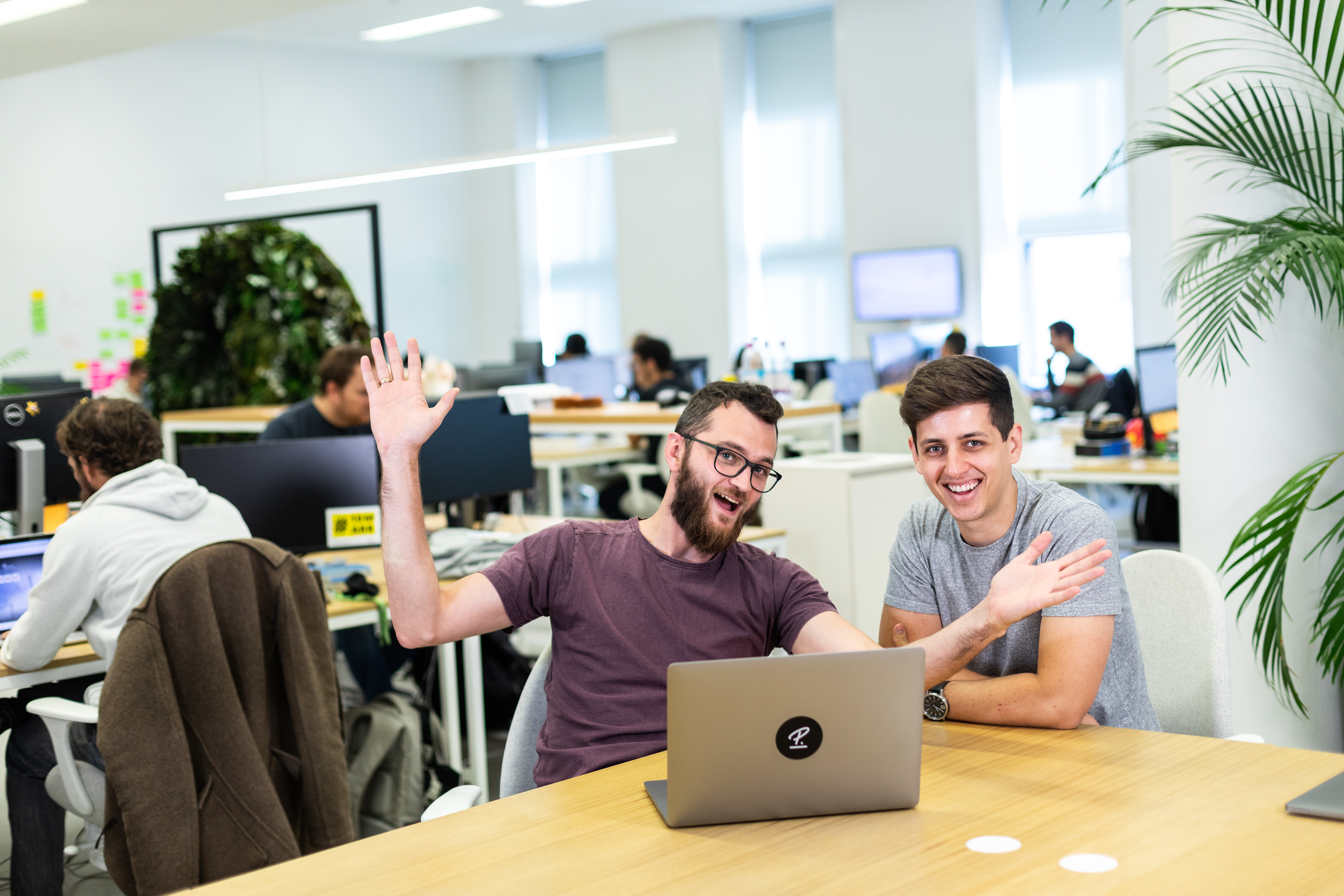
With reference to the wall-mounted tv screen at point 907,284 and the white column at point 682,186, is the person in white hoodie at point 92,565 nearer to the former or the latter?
the wall-mounted tv screen at point 907,284

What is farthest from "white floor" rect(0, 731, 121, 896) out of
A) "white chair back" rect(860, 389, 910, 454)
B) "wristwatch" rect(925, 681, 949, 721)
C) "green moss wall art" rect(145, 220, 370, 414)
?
"white chair back" rect(860, 389, 910, 454)

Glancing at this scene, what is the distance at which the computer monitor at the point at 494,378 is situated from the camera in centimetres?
745

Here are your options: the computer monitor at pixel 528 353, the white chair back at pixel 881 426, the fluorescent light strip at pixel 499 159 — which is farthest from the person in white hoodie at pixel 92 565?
the computer monitor at pixel 528 353

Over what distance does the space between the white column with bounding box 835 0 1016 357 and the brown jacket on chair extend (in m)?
8.48

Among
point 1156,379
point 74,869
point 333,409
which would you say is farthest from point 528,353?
point 74,869

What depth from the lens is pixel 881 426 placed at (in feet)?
20.9

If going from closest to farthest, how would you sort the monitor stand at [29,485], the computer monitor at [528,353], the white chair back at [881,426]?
the monitor stand at [29,485] < the white chair back at [881,426] < the computer monitor at [528,353]

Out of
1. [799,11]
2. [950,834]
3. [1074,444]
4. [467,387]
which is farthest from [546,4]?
[950,834]

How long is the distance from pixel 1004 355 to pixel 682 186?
13.0 ft

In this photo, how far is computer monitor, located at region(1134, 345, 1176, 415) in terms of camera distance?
5.05 metres

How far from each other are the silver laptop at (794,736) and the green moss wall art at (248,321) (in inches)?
224

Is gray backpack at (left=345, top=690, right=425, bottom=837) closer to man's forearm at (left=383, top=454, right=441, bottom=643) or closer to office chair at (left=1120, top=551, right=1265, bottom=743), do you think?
man's forearm at (left=383, top=454, right=441, bottom=643)

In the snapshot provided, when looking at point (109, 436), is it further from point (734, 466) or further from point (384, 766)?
point (734, 466)

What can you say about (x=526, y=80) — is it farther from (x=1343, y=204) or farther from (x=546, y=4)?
(x=1343, y=204)
